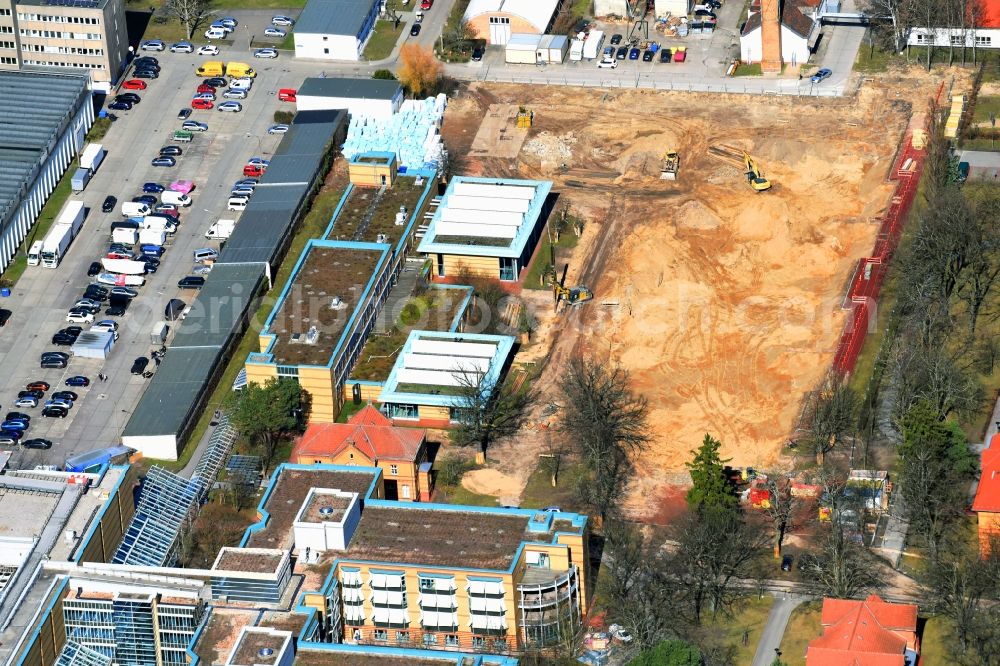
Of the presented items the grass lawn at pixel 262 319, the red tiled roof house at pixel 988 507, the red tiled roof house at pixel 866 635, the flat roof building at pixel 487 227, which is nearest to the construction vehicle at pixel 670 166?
the flat roof building at pixel 487 227

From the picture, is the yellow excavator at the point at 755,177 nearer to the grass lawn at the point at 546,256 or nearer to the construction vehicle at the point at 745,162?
the construction vehicle at the point at 745,162

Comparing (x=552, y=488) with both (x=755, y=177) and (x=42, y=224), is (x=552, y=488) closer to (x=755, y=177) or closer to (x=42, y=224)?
(x=755, y=177)

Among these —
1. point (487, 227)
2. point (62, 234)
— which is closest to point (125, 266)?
point (62, 234)

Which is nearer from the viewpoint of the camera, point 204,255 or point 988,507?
point 988,507

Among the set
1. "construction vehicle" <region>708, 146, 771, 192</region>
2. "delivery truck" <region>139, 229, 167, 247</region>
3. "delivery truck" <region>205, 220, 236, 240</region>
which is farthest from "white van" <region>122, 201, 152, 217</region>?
"construction vehicle" <region>708, 146, 771, 192</region>

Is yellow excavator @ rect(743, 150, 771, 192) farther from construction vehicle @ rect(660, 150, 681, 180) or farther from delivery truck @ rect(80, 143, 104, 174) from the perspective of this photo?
delivery truck @ rect(80, 143, 104, 174)

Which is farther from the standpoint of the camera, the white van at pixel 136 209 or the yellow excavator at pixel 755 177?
the yellow excavator at pixel 755 177

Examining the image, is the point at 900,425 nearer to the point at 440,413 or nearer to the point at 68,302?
the point at 440,413
